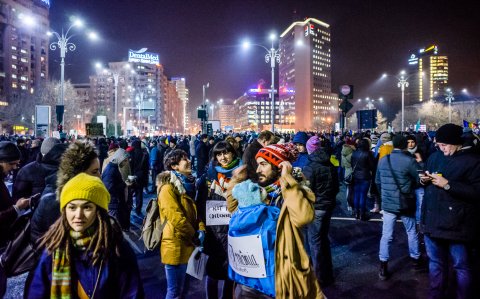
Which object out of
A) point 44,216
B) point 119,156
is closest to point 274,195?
point 44,216

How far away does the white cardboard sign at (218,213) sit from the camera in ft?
12.5

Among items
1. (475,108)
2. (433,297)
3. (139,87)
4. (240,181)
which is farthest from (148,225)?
(139,87)

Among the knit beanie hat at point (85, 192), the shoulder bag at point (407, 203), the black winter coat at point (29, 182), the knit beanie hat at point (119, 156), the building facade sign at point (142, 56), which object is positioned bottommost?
the shoulder bag at point (407, 203)

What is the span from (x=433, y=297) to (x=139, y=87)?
496 feet

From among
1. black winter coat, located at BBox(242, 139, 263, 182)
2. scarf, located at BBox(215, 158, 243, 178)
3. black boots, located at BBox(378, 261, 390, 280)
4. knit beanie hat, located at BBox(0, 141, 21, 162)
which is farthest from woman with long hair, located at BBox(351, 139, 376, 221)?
knit beanie hat, located at BBox(0, 141, 21, 162)

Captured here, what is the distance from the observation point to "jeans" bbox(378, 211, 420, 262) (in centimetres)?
562

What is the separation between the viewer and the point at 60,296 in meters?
2.29

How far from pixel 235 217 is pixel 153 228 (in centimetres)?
163

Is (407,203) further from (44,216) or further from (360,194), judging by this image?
(44,216)

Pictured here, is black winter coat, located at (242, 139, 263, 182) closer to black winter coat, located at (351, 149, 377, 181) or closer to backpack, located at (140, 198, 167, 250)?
backpack, located at (140, 198, 167, 250)

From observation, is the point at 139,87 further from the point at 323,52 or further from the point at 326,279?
the point at 326,279

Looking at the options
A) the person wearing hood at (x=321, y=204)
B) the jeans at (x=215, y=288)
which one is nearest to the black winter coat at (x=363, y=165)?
the person wearing hood at (x=321, y=204)

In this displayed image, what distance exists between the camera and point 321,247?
5.56 meters

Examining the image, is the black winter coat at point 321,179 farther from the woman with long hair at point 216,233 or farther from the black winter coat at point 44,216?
the black winter coat at point 44,216
